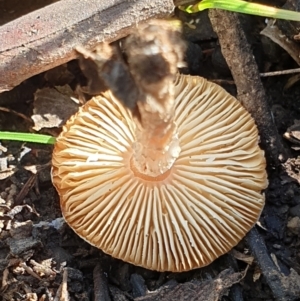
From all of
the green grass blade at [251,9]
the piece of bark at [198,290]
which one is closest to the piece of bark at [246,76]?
the green grass blade at [251,9]

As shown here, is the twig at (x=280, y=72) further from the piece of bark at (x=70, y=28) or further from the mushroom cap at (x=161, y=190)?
the piece of bark at (x=70, y=28)

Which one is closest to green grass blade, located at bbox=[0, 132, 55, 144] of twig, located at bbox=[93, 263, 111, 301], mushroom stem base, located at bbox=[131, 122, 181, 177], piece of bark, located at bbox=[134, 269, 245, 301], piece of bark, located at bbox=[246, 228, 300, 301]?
mushroom stem base, located at bbox=[131, 122, 181, 177]

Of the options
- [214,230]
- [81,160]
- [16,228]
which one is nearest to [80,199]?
[81,160]

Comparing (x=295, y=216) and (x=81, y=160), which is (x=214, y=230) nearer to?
(x=295, y=216)

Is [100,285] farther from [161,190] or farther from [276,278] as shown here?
[276,278]

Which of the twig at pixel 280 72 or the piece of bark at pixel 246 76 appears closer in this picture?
the piece of bark at pixel 246 76

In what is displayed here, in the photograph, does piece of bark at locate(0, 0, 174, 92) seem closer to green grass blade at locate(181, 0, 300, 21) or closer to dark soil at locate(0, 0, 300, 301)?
green grass blade at locate(181, 0, 300, 21)

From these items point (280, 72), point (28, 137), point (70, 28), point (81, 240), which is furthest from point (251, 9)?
point (81, 240)
